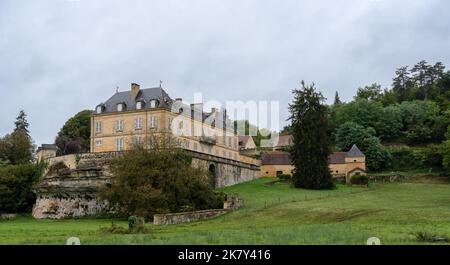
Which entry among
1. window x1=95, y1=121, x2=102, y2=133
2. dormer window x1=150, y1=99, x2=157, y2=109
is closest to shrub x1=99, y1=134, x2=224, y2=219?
dormer window x1=150, y1=99, x2=157, y2=109

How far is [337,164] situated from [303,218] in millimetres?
33304

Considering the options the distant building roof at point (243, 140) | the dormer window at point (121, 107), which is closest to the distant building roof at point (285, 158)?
the distant building roof at point (243, 140)

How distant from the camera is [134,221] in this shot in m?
22.9

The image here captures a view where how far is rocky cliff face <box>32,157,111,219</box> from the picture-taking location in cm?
3872

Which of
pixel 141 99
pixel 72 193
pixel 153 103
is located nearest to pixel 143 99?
pixel 141 99

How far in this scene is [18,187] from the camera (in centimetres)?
4206

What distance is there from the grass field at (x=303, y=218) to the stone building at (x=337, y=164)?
490cm

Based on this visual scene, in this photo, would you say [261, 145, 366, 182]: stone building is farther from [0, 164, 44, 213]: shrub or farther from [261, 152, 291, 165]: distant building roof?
[0, 164, 44, 213]: shrub

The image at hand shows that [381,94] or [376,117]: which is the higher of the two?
[381,94]

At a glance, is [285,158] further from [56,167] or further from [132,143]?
[56,167]

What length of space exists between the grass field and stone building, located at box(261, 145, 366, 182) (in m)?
4.90
